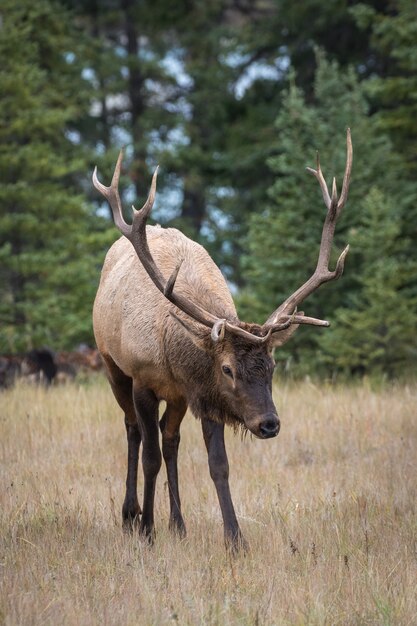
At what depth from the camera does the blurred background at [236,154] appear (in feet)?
39.7

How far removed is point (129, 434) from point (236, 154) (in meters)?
10.8

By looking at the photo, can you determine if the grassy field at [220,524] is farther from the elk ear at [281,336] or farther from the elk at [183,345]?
the elk ear at [281,336]

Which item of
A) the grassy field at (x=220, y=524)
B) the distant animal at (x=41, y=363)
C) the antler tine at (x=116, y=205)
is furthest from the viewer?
the distant animal at (x=41, y=363)

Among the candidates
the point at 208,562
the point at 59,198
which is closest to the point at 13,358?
the point at 59,198

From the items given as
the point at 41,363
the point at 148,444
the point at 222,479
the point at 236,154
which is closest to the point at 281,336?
the point at 222,479

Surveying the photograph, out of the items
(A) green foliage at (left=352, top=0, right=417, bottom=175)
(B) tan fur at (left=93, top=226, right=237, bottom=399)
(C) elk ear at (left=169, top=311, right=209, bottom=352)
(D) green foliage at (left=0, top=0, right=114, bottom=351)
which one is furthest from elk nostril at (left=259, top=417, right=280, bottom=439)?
(A) green foliage at (left=352, top=0, right=417, bottom=175)

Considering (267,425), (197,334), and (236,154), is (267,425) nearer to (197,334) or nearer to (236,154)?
(197,334)

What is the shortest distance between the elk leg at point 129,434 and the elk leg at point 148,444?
0.20m

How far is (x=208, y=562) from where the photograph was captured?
487cm

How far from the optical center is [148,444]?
608 cm

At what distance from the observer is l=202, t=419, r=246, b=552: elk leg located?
5.25m

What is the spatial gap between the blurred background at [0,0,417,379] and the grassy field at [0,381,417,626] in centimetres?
283

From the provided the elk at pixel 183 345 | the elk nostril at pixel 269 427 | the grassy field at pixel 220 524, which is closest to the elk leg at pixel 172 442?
the elk at pixel 183 345

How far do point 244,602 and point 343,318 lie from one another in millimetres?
7496
